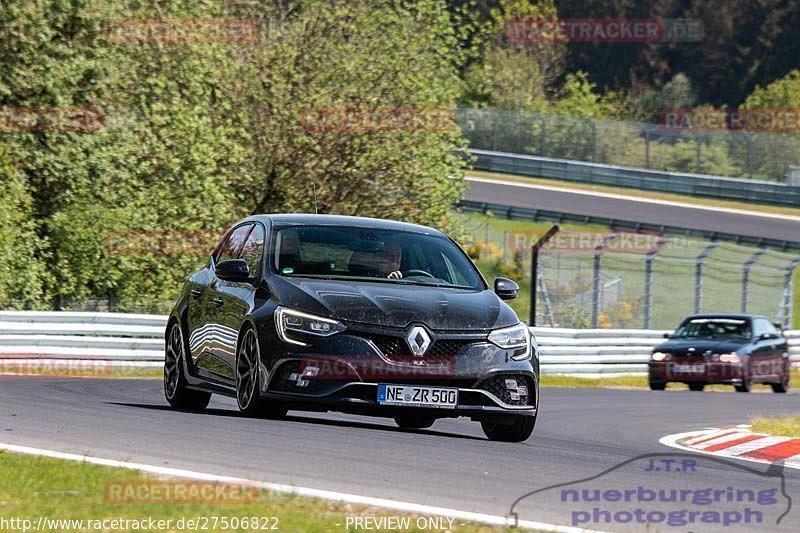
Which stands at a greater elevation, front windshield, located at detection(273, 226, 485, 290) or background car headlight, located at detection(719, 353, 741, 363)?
front windshield, located at detection(273, 226, 485, 290)

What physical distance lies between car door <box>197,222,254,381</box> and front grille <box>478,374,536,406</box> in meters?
1.98

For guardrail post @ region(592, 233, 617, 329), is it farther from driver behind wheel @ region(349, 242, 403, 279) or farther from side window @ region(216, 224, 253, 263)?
driver behind wheel @ region(349, 242, 403, 279)

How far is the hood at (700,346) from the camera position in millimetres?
23969

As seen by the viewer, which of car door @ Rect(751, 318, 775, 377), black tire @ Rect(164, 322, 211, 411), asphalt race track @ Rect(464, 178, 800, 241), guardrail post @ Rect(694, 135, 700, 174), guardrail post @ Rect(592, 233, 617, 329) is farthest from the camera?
guardrail post @ Rect(694, 135, 700, 174)

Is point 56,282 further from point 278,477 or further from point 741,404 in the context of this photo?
point 278,477

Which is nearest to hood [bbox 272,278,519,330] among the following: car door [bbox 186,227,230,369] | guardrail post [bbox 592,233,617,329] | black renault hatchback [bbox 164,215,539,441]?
black renault hatchback [bbox 164,215,539,441]

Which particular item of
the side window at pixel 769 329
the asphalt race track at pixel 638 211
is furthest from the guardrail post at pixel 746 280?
the asphalt race track at pixel 638 211

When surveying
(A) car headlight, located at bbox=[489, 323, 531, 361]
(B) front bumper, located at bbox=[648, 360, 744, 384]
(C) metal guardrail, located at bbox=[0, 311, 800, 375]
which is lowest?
(B) front bumper, located at bbox=[648, 360, 744, 384]

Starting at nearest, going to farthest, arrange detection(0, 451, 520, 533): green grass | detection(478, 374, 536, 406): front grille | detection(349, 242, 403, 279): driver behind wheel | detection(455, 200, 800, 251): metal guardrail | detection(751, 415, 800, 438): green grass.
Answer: detection(0, 451, 520, 533): green grass, detection(478, 374, 536, 406): front grille, detection(349, 242, 403, 279): driver behind wheel, detection(751, 415, 800, 438): green grass, detection(455, 200, 800, 251): metal guardrail

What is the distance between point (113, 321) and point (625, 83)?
71.9 m

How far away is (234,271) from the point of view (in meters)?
10.6

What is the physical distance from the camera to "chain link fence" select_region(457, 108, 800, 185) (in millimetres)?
53656

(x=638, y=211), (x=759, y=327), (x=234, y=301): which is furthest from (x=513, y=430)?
(x=638, y=211)

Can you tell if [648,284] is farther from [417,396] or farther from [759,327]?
[417,396]
